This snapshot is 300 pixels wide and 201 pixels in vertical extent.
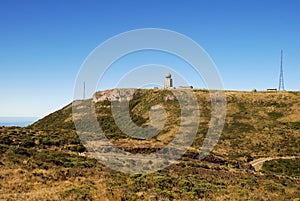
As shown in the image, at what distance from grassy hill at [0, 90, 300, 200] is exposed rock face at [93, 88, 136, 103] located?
16673 mm

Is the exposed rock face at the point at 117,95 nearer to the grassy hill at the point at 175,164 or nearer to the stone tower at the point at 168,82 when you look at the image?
the stone tower at the point at 168,82

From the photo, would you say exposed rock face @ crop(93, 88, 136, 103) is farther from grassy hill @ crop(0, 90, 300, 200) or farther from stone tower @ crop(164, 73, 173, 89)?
grassy hill @ crop(0, 90, 300, 200)

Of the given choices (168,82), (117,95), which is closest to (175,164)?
(168,82)

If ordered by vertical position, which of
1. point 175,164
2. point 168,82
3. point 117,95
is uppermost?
point 168,82

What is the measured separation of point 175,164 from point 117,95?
94243 millimetres

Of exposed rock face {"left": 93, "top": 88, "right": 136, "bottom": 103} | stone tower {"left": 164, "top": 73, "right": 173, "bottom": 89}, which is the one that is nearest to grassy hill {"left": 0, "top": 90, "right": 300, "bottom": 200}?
stone tower {"left": 164, "top": 73, "right": 173, "bottom": 89}

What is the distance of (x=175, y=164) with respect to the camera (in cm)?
2986

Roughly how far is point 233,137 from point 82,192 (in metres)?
66.9

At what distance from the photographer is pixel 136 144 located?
139 feet

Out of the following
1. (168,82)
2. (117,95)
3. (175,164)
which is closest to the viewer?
(175,164)

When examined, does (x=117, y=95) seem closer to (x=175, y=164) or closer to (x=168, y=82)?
(x=168, y=82)

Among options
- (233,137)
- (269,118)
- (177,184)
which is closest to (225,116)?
(269,118)

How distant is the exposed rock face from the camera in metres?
122

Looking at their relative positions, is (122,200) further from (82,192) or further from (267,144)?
(267,144)
